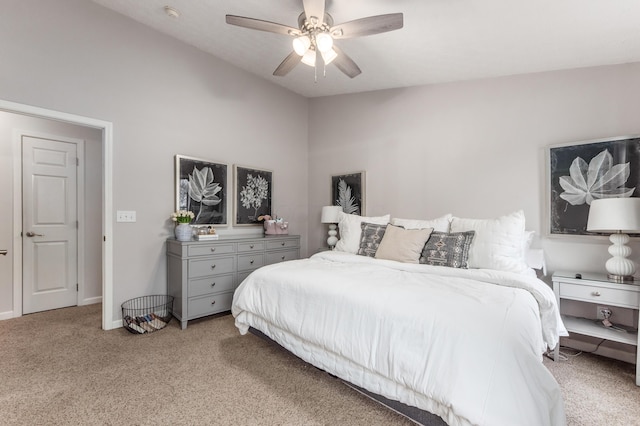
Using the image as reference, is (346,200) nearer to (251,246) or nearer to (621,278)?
(251,246)

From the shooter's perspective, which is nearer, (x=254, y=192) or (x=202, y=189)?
(x=202, y=189)

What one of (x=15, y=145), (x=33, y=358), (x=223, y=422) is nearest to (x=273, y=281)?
(x=223, y=422)

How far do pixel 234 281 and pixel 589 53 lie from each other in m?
3.84

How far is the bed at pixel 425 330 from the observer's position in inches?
44.6

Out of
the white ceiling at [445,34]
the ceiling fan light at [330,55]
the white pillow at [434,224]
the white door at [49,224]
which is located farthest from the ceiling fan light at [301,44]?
the white door at [49,224]

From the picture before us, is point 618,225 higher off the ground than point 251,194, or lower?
lower

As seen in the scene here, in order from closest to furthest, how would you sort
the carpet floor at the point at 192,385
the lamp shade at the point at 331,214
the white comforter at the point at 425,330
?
the white comforter at the point at 425,330 → the carpet floor at the point at 192,385 → the lamp shade at the point at 331,214

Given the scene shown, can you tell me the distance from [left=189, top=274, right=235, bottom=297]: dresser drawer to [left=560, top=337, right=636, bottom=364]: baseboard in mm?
3202

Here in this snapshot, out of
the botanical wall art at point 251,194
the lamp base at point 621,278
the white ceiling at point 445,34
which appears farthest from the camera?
the botanical wall art at point 251,194

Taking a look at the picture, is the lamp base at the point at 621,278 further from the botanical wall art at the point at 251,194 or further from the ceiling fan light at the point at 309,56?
the botanical wall art at the point at 251,194

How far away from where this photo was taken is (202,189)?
3.31 metres

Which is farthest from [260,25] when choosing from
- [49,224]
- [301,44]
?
[49,224]

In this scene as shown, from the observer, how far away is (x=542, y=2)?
6.24 feet

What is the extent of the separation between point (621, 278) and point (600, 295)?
22 centimetres
